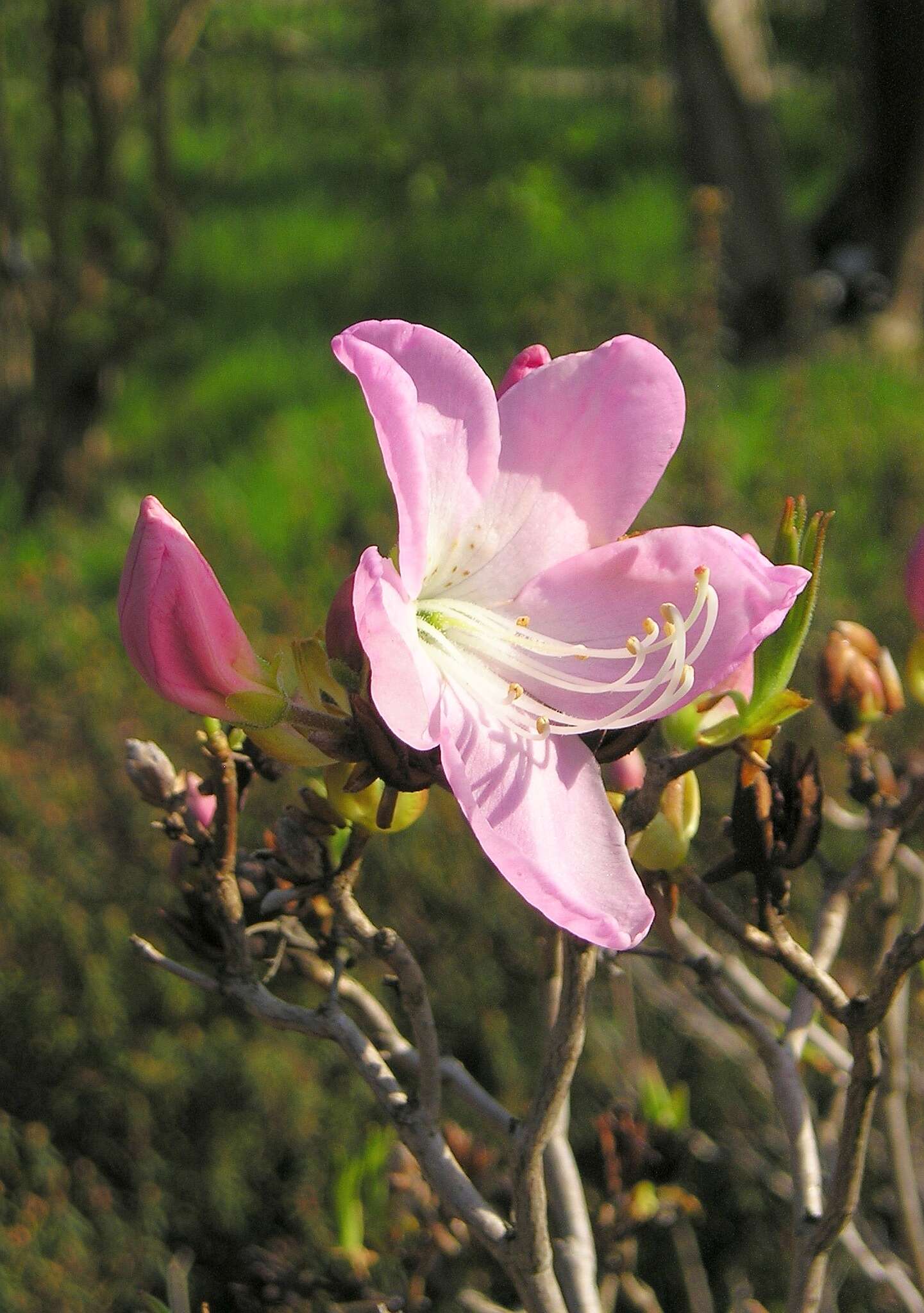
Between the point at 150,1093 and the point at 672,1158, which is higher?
the point at 672,1158

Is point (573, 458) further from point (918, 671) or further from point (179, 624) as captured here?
point (918, 671)

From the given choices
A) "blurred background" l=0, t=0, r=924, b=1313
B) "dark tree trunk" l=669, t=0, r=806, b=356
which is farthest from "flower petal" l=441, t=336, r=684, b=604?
"dark tree trunk" l=669, t=0, r=806, b=356

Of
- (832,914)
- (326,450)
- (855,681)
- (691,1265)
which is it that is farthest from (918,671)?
(326,450)

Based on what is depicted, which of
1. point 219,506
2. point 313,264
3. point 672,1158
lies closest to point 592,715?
point 672,1158

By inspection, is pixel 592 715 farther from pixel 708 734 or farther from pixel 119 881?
pixel 119 881

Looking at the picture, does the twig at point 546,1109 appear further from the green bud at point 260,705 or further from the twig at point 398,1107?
the green bud at point 260,705

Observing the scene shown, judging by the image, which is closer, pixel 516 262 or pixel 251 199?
pixel 516 262
